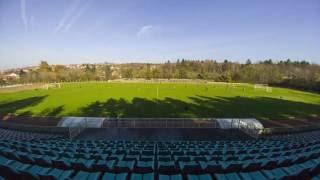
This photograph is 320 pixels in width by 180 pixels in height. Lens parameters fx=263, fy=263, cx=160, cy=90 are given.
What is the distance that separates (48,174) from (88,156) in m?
2.04

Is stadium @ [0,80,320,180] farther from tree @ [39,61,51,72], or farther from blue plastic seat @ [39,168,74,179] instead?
tree @ [39,61,51,72]

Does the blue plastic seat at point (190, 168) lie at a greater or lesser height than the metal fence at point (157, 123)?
greater

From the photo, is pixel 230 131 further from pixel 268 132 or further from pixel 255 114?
pixel 255 114

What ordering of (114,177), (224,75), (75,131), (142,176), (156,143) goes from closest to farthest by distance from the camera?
1. (114,177)
2. (142,176)
3. (156,143)
4. (75,131)
5. (224,75)

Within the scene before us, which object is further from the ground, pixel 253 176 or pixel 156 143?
pixel 253 176

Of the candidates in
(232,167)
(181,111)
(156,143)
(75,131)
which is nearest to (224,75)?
(181,111)

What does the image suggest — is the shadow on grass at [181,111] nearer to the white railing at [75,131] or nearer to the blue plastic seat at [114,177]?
the white railing at [75,131]

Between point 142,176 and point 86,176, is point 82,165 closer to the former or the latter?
point 86,176

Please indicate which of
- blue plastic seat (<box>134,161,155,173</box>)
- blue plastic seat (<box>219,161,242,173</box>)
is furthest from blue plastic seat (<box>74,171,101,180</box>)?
blue plastic seat (<box>219,161,242,173</box>)

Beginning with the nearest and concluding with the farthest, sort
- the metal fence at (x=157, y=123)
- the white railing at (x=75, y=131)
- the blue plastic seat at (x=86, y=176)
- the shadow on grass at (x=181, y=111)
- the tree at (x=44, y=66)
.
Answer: the blue plastic seat at (x=86, y=176), the white railing at (x=75, y=131), the metal fence at (x=157, y=123), the shadow on grass at (x=181, y=111), the tree at (x=44, y=66)

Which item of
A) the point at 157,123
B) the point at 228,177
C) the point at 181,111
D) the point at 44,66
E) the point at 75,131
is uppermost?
the point at 44,66

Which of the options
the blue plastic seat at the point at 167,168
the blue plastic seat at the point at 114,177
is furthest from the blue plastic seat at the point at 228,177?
the blue plastic seat at the point at 114,177

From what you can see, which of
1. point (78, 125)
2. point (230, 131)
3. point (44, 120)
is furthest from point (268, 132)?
point (44, 120)

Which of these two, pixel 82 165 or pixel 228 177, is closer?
pixel 228 177
